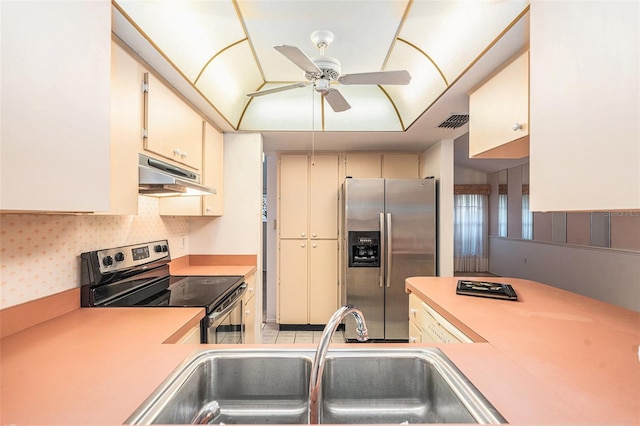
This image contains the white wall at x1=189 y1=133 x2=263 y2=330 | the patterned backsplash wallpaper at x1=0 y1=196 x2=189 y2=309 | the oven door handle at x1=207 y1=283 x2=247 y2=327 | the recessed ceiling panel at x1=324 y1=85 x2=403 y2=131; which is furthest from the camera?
the white wall at x1=189 y1=133 x2=263 y2=330

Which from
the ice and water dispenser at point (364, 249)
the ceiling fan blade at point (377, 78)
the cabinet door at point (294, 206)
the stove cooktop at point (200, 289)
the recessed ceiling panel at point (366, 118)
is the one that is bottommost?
the stove cooktop at point (200, 289)

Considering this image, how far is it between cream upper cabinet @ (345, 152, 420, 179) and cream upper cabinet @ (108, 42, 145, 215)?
2.48m

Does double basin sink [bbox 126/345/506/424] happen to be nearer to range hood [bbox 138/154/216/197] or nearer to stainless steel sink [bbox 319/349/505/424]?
stainless steel sink [bbox 319/349/505/424]

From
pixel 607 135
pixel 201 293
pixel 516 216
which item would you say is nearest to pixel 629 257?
pixel 516 216

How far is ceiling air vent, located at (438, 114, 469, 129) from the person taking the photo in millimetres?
2525

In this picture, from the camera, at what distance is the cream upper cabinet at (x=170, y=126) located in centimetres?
175

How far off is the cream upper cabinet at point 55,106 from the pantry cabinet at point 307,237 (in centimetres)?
263

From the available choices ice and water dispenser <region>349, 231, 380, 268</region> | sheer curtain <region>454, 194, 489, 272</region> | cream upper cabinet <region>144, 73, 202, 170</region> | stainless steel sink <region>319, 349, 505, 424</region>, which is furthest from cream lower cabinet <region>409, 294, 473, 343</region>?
sheer curtain <region>454, 194, 489, 272</region>

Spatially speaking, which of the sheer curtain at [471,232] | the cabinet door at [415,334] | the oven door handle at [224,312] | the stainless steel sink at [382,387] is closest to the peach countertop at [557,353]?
the stainless steel sink at [382,387]

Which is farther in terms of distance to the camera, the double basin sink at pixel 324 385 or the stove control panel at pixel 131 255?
the stove control panel at pixel 131 255

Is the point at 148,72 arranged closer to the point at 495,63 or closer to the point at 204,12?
the point at 204,12

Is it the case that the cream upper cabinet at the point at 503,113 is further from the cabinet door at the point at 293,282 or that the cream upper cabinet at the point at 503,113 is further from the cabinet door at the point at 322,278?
the cabinet door at the point at 293,282

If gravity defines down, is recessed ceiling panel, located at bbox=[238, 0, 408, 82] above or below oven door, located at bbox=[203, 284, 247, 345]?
above

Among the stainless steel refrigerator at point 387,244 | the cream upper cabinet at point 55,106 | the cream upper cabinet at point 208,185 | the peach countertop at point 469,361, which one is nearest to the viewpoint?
the peach countertop at point 469,361
